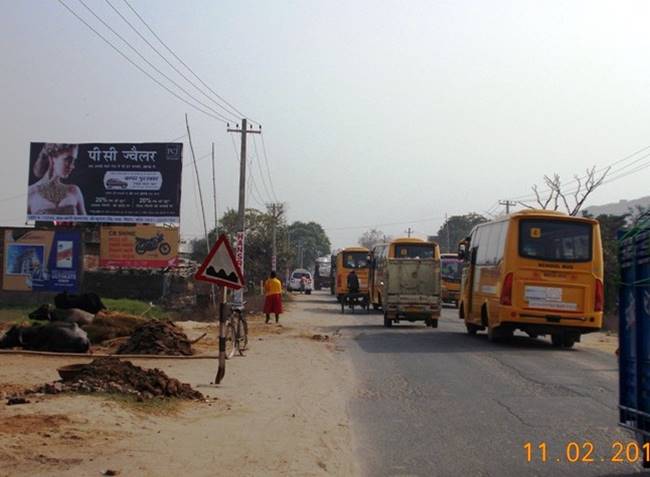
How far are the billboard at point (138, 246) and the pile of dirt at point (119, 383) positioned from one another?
2899cm

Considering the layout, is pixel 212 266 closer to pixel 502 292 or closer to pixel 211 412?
pixel 211 412

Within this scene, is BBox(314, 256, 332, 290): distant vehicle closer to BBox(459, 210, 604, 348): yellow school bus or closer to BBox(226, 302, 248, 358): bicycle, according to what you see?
BBox(459, 210, 604, 348): yellow school bus

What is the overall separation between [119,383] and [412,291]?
18.1 meters

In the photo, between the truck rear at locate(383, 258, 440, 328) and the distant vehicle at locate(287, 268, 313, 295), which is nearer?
the truck rear at locate(383, 258, 440, 328)

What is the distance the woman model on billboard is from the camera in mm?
39531

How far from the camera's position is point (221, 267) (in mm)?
12766

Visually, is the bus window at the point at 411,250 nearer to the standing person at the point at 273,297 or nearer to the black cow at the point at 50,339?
the standing person at the point at 273,297

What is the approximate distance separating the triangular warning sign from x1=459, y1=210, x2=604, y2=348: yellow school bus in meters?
A: 8.69

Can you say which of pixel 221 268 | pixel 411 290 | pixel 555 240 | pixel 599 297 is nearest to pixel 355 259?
pixel 411 290

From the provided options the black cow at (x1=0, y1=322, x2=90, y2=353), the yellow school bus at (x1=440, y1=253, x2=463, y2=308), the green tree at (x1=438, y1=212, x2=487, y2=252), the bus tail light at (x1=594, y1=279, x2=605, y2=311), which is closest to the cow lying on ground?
the black cow at (x1=0, y1=322, x2=90, y2=353)

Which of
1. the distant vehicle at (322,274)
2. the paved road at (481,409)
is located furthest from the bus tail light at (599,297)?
the distant vehicle at (322,274)

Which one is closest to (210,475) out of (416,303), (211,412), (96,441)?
(96,441)

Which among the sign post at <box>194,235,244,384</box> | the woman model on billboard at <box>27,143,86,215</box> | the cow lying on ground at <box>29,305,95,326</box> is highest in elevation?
the woman model on billboard at <box>27,143,86,215</box>

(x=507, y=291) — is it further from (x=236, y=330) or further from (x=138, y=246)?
(x=138, y=246)
